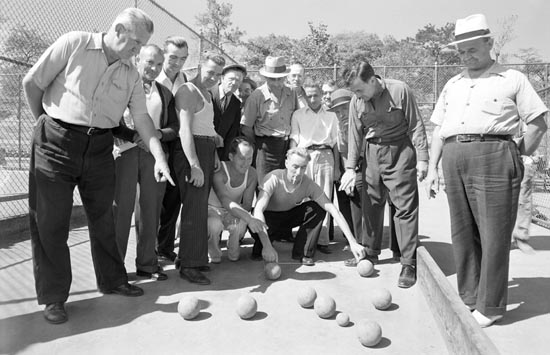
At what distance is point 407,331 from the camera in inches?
141

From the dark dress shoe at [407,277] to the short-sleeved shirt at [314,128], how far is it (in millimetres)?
1755

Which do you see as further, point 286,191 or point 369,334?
point 286,191

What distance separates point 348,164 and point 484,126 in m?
1.81

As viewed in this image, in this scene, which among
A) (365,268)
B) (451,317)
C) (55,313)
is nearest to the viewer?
(451,317)

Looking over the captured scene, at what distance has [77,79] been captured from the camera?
135 inches

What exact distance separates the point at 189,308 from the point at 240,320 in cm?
38

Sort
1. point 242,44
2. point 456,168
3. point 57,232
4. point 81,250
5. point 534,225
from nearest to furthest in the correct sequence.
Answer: point 57,232, point 456,168, point 81,250, point 534,225, point 242,44

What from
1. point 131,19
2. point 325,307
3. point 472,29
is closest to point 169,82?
point 131,19

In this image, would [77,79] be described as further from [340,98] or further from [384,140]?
[340,98]

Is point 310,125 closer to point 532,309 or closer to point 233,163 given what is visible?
point 233,163

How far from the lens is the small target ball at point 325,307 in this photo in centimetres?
374

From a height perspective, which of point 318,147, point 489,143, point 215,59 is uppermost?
point 215,59

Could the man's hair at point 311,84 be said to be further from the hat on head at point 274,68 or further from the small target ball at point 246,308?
the small target ball at point 246,308

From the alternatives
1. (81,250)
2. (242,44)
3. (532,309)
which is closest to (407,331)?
(532,309)
